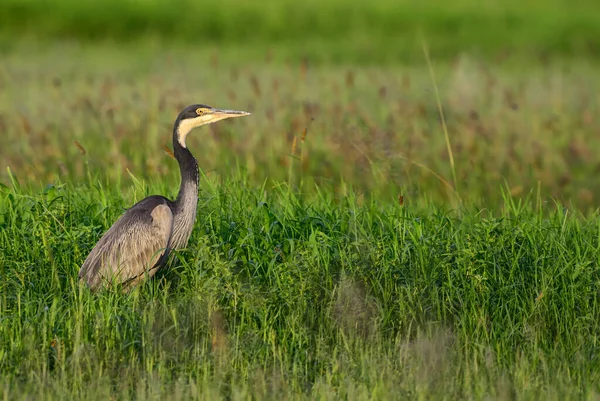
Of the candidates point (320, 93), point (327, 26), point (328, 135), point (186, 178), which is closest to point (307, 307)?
point (186, 178)

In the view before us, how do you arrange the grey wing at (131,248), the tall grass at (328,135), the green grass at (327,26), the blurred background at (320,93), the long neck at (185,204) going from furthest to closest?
1. the green grass at (327,26)
2. the blurred background at (320,93)
3. the tall grass at (328,135)
4. the long neck at (185,204)
5. the grey wing at (131,248)

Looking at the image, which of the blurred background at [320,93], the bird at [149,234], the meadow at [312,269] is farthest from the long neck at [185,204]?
the blurred background at [320,93]

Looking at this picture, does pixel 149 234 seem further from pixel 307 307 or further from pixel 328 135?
pixel 328 135

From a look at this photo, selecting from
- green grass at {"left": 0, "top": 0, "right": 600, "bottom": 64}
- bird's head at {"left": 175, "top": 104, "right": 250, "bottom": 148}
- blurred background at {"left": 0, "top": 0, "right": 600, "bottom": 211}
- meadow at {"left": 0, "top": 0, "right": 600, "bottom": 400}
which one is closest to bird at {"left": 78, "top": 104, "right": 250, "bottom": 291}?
bird's head at {"left": 175, "top": 104, "right": 250, "bottom": 148}

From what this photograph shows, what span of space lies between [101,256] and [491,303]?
2.42 m

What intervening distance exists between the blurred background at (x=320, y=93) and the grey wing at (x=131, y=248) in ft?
2.96

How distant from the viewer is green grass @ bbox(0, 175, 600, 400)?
532 centimetres

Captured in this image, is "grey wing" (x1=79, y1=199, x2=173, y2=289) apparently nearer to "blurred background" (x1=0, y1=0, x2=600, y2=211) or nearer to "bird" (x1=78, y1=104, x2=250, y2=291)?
"bird" (x1=78, y1=104, x2=250, y2=291)

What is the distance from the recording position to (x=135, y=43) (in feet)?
72.5

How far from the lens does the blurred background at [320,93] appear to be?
33.8 feet

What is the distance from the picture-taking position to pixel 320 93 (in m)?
14.6

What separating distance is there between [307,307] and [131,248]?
1.17 metres

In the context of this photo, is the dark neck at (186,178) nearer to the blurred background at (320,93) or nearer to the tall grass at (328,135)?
the blurred background at (320,93)

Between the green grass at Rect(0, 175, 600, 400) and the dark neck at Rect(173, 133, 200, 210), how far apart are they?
0.31 metres
